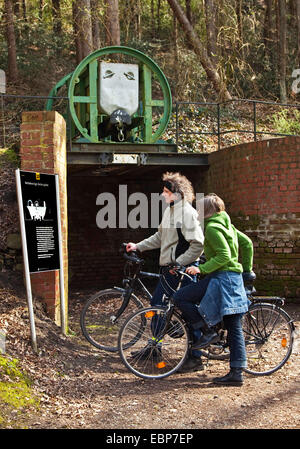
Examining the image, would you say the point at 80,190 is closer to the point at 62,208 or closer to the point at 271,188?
the point at 271,188

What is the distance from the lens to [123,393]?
469 cm

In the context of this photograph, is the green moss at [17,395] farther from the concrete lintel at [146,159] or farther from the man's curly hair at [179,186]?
the concrete lintel at [146,159]

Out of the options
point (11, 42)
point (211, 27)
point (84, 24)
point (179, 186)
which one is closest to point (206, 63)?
point (211, 27)

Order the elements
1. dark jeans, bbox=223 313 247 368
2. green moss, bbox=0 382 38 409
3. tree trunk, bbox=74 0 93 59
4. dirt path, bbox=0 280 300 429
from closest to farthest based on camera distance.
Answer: dirt path, bbox=0 280 300 429 < green moss, bbox=0 382 38 409 < dark jeans, bbox=223 313 247 368 < tree trunk, bbox=74 0 93 59

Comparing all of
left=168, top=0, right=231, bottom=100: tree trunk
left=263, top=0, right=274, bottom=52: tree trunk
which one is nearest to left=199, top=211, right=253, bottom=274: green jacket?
left=168, top=0, right=231, bottom=100: tree trunk

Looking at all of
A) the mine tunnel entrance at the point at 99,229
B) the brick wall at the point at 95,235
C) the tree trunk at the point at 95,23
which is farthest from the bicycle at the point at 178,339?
the tree trunk at the point at 95,23

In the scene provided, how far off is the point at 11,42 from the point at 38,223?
50.0 ft

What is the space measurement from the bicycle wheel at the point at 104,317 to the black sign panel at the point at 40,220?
1.96ft

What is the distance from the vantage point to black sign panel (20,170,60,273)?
5469 millimetres

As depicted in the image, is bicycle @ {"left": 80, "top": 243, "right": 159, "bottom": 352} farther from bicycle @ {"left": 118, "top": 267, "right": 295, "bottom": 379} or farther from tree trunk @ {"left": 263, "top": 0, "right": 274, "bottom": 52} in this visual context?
tree trunk @ {"left": 263, "top": 0, "right": 274, "bottom": 52}

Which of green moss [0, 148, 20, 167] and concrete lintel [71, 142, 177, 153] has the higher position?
concrete lintel [71, 142, 177, 153]

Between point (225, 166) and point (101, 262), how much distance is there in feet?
15.2

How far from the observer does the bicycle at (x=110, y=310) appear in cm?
597

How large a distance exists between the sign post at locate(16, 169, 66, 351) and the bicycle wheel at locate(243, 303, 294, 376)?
2.09 meters
